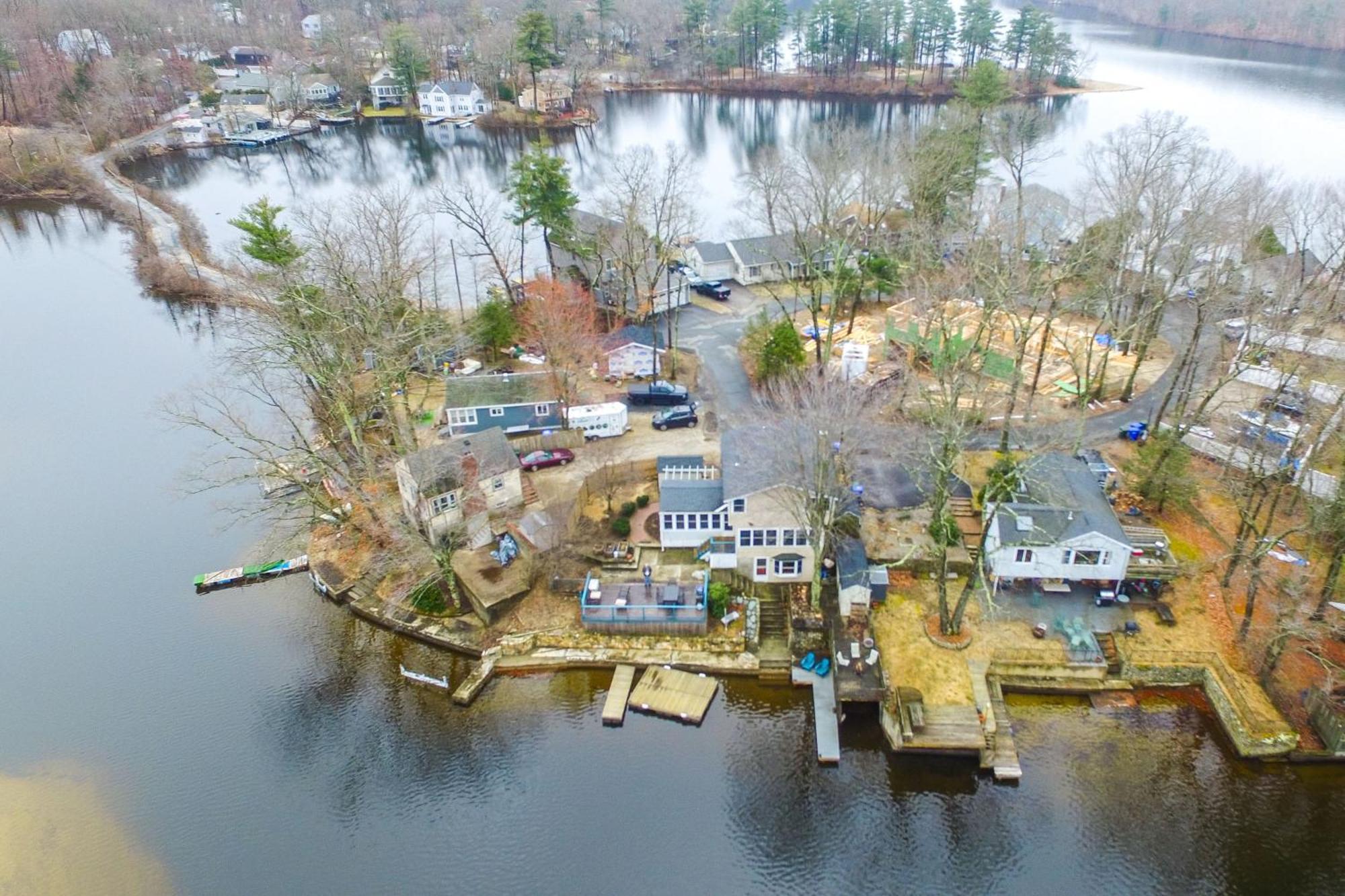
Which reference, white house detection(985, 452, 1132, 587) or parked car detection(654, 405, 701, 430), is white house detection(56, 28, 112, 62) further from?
white house detection(985, 452, 1132, 587)

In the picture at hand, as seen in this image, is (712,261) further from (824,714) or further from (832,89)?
(832,89)

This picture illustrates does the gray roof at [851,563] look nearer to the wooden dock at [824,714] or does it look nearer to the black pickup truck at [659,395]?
the wooden dock at [824,714]

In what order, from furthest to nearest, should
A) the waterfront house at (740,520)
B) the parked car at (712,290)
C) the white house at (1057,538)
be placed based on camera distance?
1. the parked car at (712,290)
2. the waterfront house at (740,520)
3. the white house at (1057,538)

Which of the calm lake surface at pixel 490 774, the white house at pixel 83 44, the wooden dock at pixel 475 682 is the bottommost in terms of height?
the calm lake surface at pixel 490 774

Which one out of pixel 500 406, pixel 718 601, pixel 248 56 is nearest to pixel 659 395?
pixel 500 406

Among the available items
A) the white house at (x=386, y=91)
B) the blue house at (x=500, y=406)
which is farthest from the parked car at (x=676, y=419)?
the white house at (x=386, y=91)

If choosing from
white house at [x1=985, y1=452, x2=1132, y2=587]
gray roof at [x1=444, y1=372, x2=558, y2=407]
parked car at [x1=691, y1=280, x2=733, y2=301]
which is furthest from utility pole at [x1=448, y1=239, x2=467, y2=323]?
white house at [x1=985, y1=452, x2=1132, y2=587]
